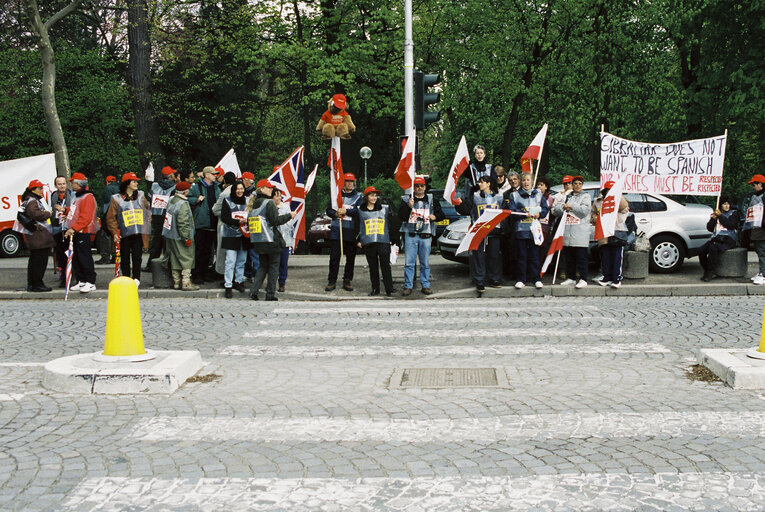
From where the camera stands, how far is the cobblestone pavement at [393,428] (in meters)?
4.45

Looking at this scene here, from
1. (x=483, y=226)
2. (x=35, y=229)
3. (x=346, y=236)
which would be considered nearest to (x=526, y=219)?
(x=483, y=226)

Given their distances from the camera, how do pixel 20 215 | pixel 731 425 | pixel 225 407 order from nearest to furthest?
pixel 731 425
pixel 225 407
pixel 20 215

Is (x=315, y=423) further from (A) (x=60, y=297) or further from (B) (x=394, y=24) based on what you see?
(B) (x=394, y=24)

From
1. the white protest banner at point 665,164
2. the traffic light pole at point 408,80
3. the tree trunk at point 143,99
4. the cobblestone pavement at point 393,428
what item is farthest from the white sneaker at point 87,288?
the tree trunk at point 143,99

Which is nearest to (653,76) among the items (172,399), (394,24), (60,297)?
(394,24)

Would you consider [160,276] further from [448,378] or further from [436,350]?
[448,378]

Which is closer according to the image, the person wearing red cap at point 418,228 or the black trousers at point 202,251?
the person wearing red cap at point 418,228

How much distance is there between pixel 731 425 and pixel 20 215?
462 inches

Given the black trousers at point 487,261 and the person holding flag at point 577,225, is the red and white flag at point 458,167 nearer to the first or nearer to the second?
the black trousers at point 487,261

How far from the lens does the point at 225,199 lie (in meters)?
13.5

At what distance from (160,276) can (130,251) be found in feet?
2.38

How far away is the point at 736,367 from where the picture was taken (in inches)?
268

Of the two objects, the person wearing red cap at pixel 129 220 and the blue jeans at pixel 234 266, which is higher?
the person wearing red cap at pixel 129 220

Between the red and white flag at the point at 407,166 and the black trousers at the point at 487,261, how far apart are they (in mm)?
1624
